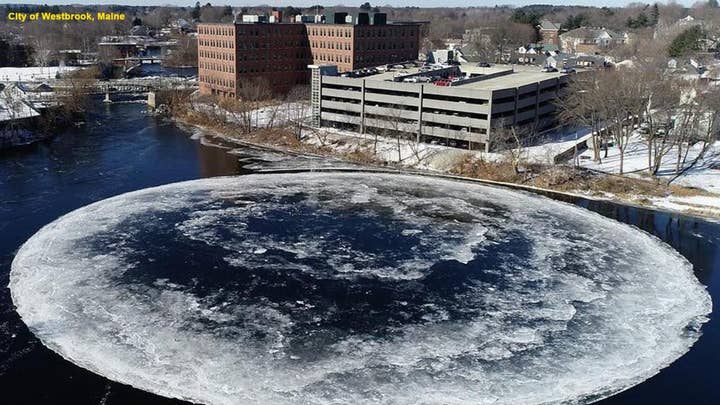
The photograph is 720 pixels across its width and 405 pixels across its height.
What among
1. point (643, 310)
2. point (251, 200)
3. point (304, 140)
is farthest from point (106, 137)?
point (643, 310)

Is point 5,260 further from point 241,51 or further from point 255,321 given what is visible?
point 241,51

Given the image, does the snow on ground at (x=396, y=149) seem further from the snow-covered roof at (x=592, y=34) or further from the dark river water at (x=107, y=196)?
the snow-covered roof at (x=592, y=34)

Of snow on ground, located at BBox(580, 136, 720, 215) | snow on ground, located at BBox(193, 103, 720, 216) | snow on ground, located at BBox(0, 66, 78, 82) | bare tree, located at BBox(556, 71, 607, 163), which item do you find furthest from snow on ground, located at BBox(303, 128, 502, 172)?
snow on ground, located at BBox(0, 66, 78, 82)

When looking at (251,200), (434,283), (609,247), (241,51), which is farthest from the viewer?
(241,51)

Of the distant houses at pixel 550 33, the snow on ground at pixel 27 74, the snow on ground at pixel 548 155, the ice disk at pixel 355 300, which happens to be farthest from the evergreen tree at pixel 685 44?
the snow on ground at pixel 27 74

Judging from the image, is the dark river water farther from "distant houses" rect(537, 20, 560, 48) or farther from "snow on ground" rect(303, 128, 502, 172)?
→ "distant houses" rect(537, 20, 560, 48)

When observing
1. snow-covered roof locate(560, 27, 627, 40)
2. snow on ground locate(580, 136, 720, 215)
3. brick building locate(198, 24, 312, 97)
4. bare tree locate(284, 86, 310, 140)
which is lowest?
snow on ground locate(580, 136, 720, 215)
